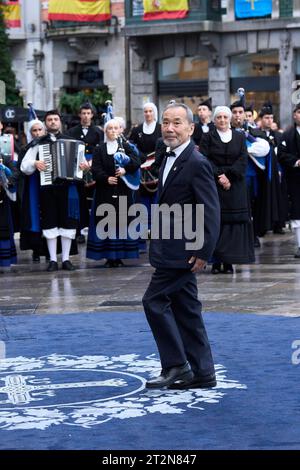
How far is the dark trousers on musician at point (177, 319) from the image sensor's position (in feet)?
28.7

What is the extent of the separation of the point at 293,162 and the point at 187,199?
878 cm

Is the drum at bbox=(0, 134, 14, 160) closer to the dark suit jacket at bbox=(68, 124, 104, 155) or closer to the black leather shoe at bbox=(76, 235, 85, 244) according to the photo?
the dark suit jacket at bbox=(68, 124, 104, 155)

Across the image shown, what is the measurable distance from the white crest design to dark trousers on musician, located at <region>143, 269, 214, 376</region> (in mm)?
201

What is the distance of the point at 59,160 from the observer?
16391mm

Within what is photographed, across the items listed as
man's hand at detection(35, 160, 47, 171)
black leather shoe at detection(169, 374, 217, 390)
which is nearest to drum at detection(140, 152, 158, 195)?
man's hand at detection(35, 160, 47, 171)

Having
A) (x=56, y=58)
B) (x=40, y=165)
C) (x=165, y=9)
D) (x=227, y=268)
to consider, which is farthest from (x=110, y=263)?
(x=56, y=58)

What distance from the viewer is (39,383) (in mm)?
9055

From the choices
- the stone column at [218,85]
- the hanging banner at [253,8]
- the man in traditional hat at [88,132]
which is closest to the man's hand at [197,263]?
the man in traditional hat at [88,132]

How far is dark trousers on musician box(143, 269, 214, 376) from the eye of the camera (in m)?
8.76

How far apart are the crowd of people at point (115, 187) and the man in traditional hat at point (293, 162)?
0.5 inches

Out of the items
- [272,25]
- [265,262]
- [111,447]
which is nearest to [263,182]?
[265,262]
